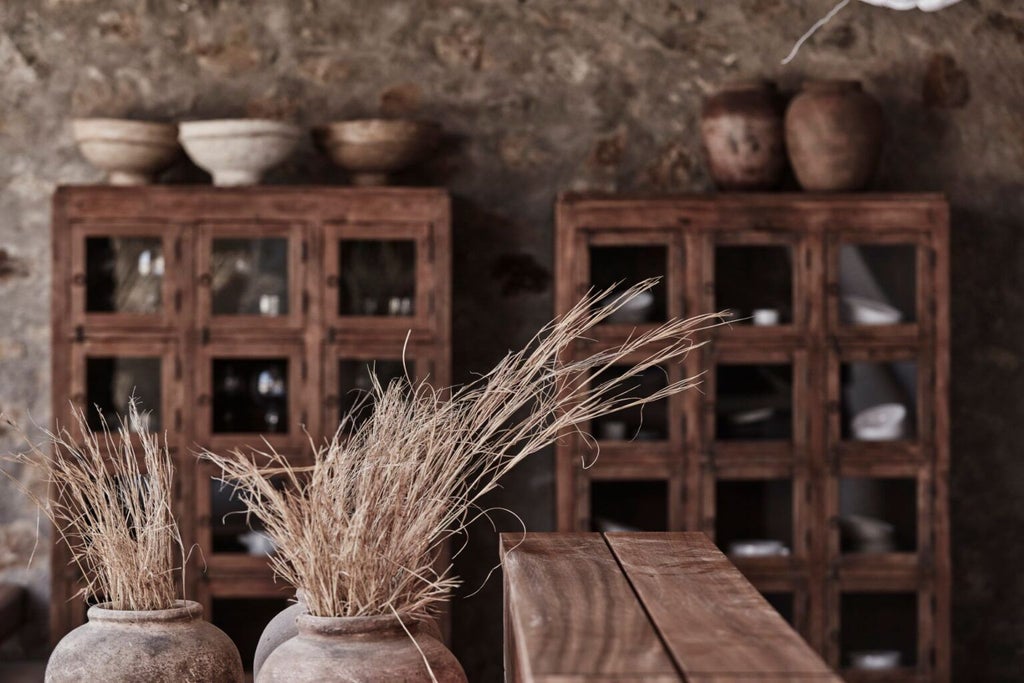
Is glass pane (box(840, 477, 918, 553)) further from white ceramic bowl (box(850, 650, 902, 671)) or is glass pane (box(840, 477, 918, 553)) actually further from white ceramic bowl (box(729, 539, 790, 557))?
white ceramic bowl (box(850, 650, 902, 671))

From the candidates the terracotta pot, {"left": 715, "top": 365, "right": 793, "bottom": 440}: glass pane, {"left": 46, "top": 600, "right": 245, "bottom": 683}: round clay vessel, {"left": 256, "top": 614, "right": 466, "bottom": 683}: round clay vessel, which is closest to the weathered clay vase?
the terracotta pot

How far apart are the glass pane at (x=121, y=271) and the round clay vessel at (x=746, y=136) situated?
76.6 inches

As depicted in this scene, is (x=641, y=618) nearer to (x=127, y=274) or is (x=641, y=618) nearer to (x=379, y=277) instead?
(x=379, y=277)

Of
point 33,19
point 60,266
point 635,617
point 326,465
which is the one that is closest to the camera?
point 635,617

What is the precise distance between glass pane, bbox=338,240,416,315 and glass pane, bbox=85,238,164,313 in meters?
0.61

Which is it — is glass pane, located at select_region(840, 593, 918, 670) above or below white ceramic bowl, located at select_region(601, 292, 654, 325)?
below

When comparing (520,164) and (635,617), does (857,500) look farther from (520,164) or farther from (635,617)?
(635,617)

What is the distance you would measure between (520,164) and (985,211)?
176 cm

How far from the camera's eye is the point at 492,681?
461cm

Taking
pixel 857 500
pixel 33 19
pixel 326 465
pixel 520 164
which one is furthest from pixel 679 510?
pixel 33 19

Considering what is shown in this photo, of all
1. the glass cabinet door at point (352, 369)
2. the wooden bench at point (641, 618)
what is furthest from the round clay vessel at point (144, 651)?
the glass cabinet door at point (352, 369)

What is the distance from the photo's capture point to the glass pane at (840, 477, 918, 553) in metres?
4.27

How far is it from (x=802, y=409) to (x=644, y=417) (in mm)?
531

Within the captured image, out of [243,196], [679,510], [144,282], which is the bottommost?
[679,510]
